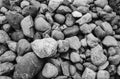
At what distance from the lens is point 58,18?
1.25 metres

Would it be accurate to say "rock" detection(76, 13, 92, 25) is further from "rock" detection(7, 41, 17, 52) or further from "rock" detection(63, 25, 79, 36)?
"rock" detection(7, 41, 17, 52)

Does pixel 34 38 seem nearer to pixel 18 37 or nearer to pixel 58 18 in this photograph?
pixel 18 37

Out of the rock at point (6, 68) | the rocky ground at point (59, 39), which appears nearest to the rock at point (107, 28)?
the rocky ground at point (59, 39)

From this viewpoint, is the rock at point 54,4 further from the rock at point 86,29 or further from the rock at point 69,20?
the rock at point 86,29

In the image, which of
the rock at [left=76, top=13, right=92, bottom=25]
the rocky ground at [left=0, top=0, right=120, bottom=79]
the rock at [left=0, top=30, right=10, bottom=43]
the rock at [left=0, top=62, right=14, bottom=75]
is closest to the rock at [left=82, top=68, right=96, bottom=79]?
the rocky ground at [left=0, top=0, right=120, bottom=79]

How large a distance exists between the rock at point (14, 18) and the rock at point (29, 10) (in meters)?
0.04

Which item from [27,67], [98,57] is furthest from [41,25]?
[98,57]

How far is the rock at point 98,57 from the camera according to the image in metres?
1.15

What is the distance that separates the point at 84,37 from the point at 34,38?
0.35 meters

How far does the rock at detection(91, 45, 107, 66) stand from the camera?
1.15 m

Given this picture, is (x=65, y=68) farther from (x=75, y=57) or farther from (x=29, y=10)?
(x=29, y=10)

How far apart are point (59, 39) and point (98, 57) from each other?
11.2 inches

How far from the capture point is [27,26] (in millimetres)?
1184

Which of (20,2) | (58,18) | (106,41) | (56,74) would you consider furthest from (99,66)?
(20,2)
